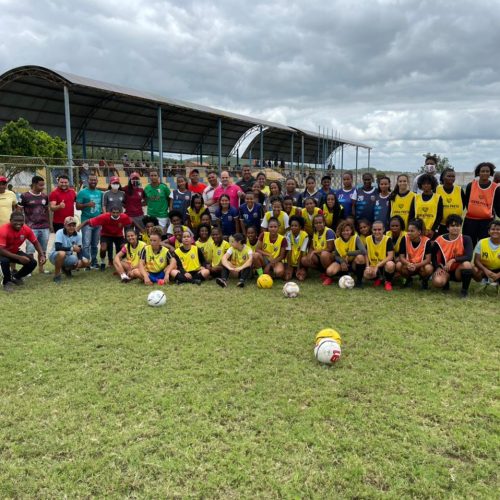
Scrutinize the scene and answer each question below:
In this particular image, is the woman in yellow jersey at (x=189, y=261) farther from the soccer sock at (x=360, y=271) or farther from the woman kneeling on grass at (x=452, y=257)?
the woman kneeling on grass at (x=452, y=257)

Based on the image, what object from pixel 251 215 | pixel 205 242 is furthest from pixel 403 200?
pixel 205 242

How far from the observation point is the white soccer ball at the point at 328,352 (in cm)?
409

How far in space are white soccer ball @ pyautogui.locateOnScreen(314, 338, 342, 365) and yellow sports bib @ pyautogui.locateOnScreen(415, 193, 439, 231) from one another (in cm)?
376

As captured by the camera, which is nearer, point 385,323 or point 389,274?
point 385,323

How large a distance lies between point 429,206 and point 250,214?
3123 mm

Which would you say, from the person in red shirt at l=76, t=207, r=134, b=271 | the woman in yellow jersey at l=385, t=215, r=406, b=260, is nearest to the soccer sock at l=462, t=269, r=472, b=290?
the woman in yellow jersey at l=385, t=215, r=406, b=260

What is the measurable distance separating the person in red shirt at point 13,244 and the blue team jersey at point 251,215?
361cm

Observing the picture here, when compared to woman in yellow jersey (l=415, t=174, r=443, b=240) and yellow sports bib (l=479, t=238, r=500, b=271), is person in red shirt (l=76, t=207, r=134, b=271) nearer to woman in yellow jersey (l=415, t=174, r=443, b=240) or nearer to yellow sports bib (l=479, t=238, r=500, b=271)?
woman in yellow jersey (l=415, t=174, r=443, b=240)

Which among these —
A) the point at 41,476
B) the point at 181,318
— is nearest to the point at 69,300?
the point at 181,318

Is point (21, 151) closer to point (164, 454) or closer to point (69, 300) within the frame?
point (69, 300)

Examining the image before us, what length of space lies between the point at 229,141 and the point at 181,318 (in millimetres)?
33750

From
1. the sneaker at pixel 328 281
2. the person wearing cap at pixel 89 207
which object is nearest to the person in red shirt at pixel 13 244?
the person wearing cap at pixel 89 207

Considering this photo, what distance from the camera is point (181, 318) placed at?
5523 mm

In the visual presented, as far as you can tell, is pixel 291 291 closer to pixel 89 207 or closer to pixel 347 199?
pixel 347 199
